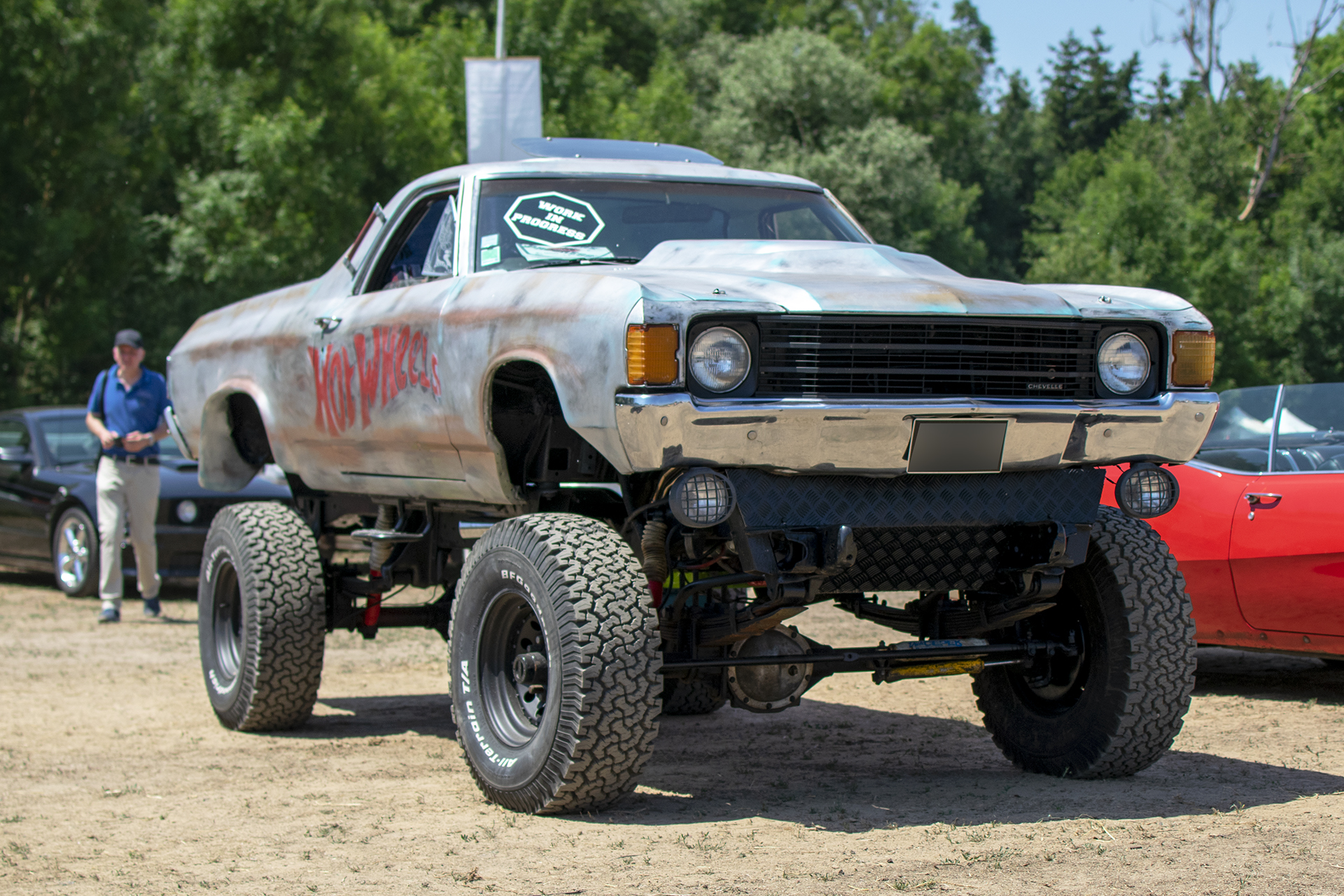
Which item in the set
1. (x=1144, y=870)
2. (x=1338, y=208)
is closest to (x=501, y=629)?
(x=1144, y=870)

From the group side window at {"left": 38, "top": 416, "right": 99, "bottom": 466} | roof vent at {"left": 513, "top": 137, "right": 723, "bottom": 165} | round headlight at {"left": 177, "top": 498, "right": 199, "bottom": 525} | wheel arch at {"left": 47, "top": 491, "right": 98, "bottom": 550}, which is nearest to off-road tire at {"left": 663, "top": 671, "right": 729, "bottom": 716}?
roof vent at {"left": 513, "top": 137, "right": 723, "bottom": 165}

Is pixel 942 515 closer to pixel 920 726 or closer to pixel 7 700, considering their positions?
pixel 920 726

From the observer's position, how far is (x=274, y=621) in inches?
245

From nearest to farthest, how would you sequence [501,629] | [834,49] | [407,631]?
1. [501,629]
2. [407,631]
3. [834,49]

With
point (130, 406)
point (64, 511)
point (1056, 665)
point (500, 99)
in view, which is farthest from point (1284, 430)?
point (500, 99)

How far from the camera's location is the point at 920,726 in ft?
21.2

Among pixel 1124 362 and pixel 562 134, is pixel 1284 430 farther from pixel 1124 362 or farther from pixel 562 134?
pixel 562 134

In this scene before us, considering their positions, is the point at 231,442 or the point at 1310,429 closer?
the point at 1310,429

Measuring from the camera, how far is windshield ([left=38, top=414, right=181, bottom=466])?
1303 centimetres

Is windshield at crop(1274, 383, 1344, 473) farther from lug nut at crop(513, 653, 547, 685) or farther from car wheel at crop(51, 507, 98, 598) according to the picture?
car wheel at crop(51, 507, 98, 598)

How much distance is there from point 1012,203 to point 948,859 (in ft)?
216

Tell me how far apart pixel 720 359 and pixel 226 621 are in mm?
3680

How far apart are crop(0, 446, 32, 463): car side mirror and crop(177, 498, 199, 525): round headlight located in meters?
1.91

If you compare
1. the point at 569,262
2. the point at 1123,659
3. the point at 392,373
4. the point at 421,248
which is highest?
the point at 421,248
